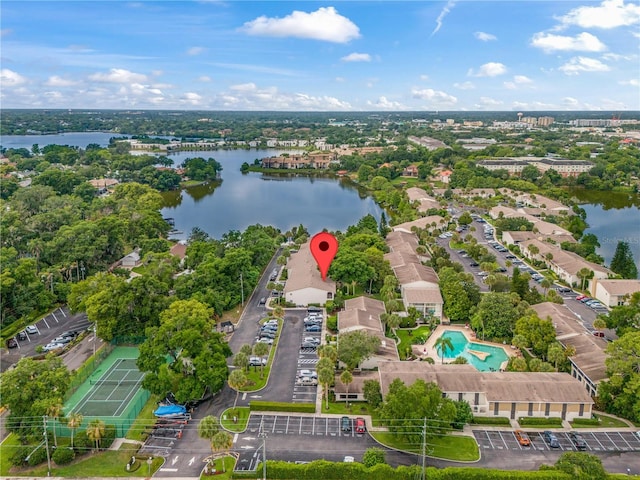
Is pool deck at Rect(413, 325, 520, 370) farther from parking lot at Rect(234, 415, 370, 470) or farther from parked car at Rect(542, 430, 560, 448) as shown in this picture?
parking lot at Rect(234, 415, 370, 470)

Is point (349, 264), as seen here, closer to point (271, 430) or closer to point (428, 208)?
point (271, 430)

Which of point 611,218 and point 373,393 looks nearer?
point 373,393

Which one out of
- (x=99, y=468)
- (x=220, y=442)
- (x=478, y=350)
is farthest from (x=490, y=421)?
(x=99, y=468)

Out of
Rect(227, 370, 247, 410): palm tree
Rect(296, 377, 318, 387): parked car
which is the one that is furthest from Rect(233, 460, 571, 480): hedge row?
Rect(296, 377, 318, 387): parked car

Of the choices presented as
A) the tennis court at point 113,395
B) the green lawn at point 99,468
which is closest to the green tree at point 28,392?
the green lawn at point 99,468

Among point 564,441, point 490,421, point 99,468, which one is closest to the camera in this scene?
point 99,468

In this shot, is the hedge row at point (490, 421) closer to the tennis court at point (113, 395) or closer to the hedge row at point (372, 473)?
the hedge row at point (372, 473)

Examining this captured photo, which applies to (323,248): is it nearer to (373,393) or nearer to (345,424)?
(373,393)
